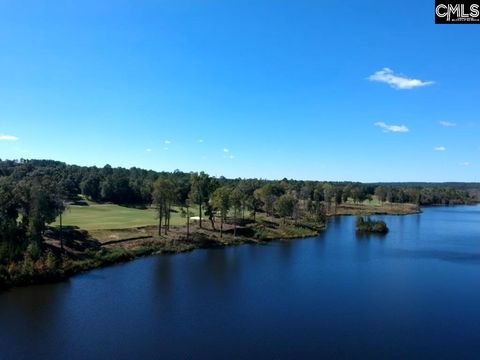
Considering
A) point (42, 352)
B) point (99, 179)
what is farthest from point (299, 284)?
point (99, 179)

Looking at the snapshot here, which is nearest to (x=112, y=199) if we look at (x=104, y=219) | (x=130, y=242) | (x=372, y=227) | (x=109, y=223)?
(x=104, y=219)

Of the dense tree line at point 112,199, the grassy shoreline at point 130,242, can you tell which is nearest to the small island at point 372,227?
the grassy shoreline at point 130,242

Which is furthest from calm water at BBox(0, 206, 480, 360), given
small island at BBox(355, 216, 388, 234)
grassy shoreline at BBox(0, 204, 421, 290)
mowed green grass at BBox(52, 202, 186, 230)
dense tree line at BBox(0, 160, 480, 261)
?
small island at BBox(355, 216, 388, 234)

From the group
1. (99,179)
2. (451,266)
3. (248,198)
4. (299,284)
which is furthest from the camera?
(99,179)

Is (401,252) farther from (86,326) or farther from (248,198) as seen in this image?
(86,326)

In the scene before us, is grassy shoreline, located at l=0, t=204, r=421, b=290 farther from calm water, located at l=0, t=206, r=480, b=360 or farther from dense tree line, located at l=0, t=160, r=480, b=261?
dense tree line, located at l=0, t=160, r=480, b=261

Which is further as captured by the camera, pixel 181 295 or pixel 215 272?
pixel 215 272
